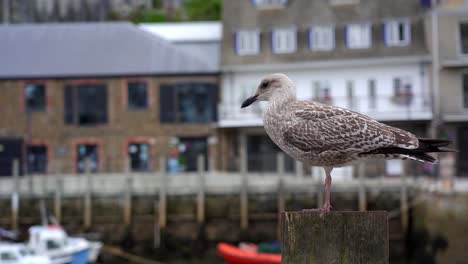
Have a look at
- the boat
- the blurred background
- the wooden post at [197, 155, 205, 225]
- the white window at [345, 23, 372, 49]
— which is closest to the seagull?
the boat

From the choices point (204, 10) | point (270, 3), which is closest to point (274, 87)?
point (270, 3)

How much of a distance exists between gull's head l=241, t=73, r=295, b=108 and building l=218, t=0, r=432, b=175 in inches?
1614

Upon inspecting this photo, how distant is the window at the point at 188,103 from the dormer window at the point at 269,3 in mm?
5390

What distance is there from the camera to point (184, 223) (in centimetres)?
3906

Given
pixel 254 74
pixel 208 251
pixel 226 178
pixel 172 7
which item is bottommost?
pixel 208 251

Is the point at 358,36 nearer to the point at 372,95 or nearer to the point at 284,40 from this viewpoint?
the point at 372,95

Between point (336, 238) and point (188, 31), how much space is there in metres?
48.5

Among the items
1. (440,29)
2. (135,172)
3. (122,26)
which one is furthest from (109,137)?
(440,29)

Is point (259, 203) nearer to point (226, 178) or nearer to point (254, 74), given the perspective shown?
point (226, 178)

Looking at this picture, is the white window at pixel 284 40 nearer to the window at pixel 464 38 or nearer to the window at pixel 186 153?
the window at pixel 186 153

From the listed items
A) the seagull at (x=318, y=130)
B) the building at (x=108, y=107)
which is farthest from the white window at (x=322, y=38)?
the seagull at (x=318, y=130)

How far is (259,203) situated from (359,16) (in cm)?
1595

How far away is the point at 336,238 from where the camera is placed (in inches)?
234

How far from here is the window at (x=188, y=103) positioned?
49750 millimetres
